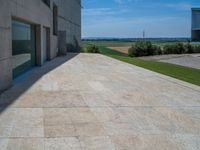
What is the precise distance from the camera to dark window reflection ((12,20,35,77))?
39.7 feet

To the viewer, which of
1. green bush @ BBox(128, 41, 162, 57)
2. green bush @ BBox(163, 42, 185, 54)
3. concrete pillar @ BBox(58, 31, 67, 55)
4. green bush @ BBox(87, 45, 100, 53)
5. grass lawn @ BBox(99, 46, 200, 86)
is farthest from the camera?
green bush @ BBox(163, 42, 185, 54)

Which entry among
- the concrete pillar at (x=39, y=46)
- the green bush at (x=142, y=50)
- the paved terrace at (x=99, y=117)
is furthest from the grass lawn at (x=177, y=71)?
the green bush at (x=142, y=50)

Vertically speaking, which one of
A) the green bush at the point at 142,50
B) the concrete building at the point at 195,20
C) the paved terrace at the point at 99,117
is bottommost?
the paved terrace at the point at 99,117

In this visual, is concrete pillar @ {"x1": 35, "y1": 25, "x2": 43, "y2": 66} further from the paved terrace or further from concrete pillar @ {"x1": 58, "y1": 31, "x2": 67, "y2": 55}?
concrete pillar @ {"x1": 58, "y1": 31, "x2": 67, "y2": 55}

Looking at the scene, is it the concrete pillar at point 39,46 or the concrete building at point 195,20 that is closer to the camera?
the concrete pillar at point 39,46

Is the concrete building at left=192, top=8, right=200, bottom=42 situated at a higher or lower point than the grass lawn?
higher

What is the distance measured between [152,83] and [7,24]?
5158mm

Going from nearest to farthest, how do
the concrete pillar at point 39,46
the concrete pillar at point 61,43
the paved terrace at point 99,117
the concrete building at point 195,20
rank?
the paved terrace at point 99,117
the concrete pillar at point 39,46
the concrete pillar at point 61,43
the concrete building at point 195,20

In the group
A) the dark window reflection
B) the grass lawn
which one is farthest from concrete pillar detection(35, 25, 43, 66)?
the grass lawn

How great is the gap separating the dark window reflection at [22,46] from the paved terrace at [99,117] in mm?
2018

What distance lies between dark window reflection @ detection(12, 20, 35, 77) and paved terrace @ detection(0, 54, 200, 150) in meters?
2.02

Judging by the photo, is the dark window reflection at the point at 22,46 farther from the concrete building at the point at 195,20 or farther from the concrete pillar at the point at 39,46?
the concrete building at the point at 195,20

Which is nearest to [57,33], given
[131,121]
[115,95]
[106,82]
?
[106,82]

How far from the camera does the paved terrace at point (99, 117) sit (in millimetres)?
5117
